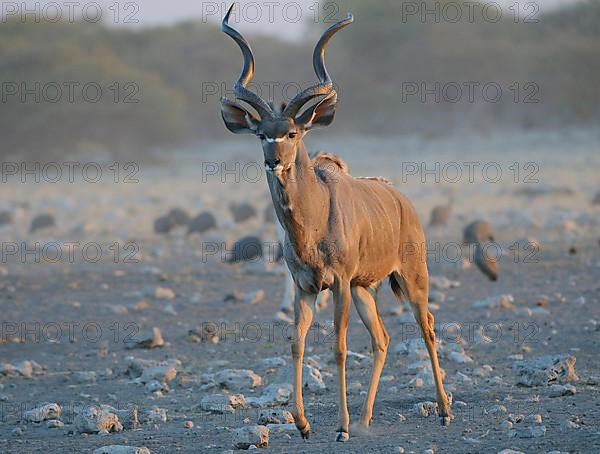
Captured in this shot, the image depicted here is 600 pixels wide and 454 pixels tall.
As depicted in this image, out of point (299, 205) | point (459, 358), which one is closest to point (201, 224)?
point (459, 358)

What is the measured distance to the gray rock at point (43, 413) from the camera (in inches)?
306

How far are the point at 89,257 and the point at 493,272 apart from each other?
6.23 m

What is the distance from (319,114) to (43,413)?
280 cm

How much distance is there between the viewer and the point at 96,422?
724 cm

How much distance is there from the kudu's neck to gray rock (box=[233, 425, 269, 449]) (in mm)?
1032

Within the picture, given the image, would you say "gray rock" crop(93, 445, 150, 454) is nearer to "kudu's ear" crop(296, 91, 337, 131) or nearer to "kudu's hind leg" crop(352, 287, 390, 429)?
"kudu's hind leg" crop(352, 287, 390, 429)

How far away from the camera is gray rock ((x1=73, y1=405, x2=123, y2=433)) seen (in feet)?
23.8

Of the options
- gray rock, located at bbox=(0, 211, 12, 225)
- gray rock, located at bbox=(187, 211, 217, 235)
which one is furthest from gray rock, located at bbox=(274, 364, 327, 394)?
gray rock, located at bbox=(0, 211, 12, 225)

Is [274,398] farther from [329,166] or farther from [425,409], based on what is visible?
[329,166]

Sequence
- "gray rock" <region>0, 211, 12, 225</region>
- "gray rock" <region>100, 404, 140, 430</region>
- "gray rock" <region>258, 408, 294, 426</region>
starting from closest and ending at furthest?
"gray rock" <region>258, 408, 294, 426</region>, "gray rock" <region>100, 404, 140, 430</region>, "gray rock" <region>0, 211, 12, 225</region>

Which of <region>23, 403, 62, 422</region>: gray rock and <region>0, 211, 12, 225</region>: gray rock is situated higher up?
<region>0, 211, 12, 225</region>: gray rock

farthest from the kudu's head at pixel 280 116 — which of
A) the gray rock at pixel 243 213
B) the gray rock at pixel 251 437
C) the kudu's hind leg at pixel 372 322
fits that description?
the gray rock at pixel 243 213

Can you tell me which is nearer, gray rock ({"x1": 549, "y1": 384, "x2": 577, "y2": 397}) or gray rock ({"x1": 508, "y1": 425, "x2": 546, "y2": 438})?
gray rock ({"x1": 508, "y1": 425, "x2": 546, "y2": 438})

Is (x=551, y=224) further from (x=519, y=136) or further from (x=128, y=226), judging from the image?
(x=519, y=136)
